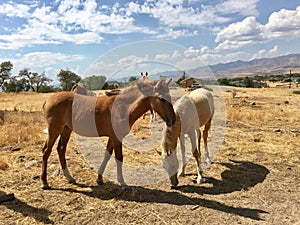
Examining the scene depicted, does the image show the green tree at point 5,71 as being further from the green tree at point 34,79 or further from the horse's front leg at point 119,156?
the horse's front leg at point 119,156

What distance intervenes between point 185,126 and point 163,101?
1.19 metres

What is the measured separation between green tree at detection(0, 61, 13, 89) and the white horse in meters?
59.2

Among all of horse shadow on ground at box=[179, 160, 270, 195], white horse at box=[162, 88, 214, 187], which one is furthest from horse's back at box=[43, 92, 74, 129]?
horse shadow on ground at box=[179, 160, 270, 195]

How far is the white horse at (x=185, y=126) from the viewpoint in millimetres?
4578


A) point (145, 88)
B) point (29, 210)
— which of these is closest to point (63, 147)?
point (29, 210)

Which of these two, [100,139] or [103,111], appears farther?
[100,139]

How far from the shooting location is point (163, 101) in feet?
14.4

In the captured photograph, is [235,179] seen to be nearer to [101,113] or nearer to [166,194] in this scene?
[166,194]

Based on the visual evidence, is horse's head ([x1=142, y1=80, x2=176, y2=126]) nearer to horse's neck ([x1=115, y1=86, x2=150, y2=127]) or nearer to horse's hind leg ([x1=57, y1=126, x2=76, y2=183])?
horse's neck ([x1=115, y1=86, x2=150, y2=127])

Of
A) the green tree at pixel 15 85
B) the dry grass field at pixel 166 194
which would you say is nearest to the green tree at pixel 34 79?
the green tree at pixel 15 85

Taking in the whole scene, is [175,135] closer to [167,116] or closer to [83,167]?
[167,116]

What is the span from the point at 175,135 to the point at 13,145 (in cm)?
532

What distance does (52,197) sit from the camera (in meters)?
4.53

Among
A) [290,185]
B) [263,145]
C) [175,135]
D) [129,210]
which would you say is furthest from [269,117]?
[129,210]
